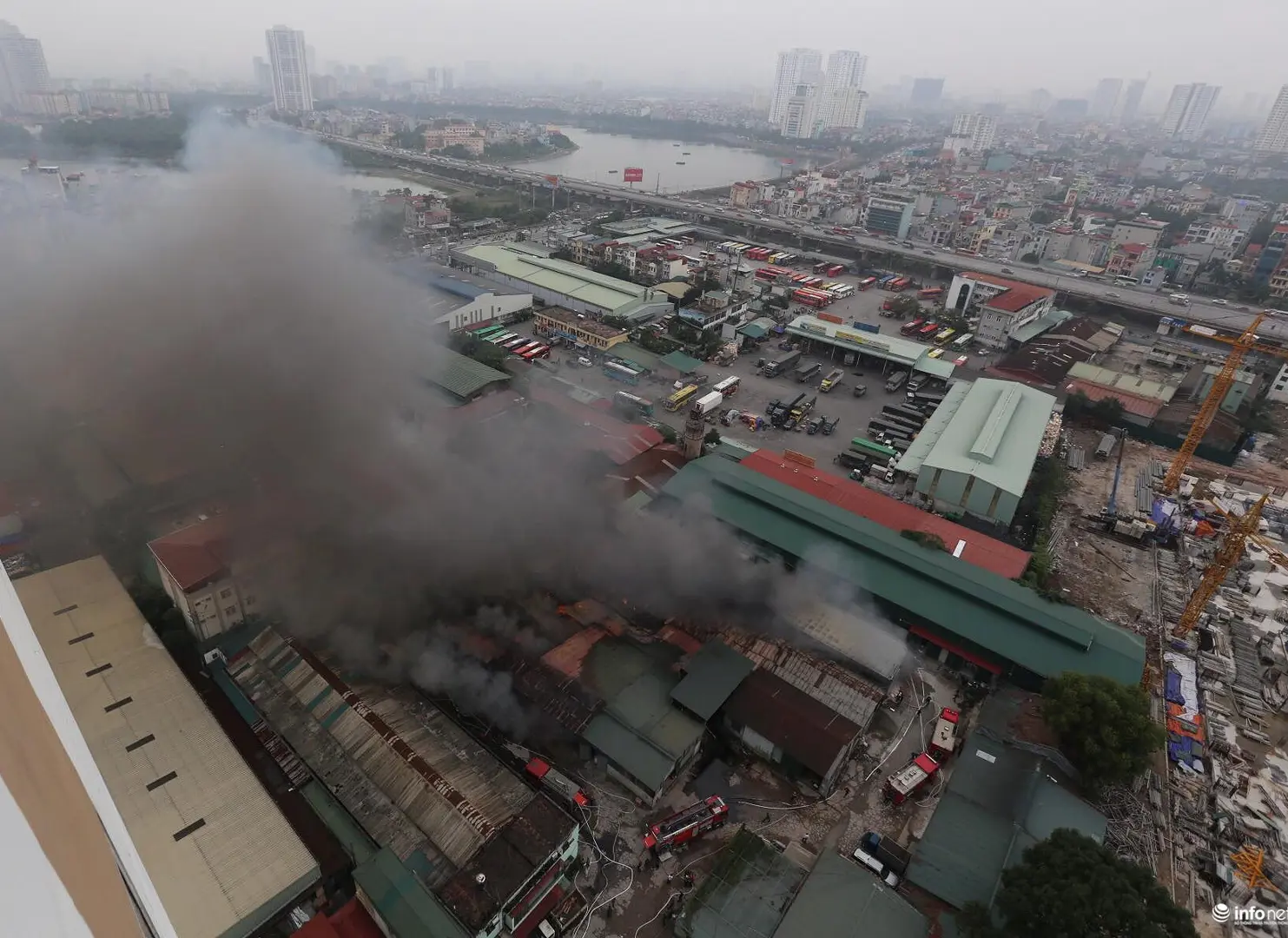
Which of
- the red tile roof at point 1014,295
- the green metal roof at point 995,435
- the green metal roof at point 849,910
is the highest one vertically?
the red tile roof at point 1014,295

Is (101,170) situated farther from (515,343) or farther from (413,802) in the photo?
(413,802)

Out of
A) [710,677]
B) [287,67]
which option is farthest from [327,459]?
[287,67]

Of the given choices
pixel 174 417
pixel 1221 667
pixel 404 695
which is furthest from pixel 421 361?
pixel 1221 667

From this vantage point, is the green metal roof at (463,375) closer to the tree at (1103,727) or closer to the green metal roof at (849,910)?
the green metal roof at (849,910)

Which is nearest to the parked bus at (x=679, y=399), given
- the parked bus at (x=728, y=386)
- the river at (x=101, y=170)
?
the parked bus at (x=728, y=386)

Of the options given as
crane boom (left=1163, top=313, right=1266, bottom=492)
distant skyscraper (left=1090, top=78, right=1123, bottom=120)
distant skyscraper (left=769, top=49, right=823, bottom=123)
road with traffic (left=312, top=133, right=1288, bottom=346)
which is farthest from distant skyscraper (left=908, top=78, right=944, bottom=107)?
crane boom (left=1163, top=313, right=1266, bottom=492)

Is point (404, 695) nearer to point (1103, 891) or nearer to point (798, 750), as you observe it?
point (798, 750)
